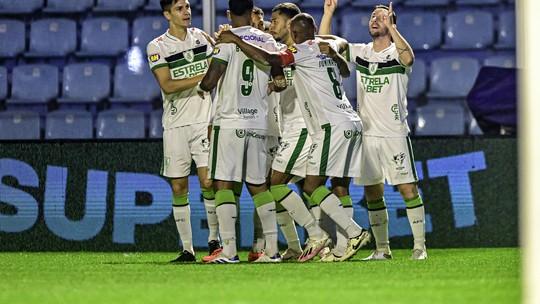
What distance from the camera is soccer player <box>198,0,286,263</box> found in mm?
8281

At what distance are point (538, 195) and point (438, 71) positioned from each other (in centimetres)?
925

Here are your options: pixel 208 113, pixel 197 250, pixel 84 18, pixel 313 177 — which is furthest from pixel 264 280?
pixel 84 18

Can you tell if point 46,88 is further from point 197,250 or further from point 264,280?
point 264,280

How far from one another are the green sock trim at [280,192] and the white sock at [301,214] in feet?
0.10

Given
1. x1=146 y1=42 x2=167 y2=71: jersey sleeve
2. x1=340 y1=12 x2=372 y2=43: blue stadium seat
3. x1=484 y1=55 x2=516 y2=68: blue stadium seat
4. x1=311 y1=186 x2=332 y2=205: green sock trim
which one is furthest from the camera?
x1=340 y1=12 x2=372 y2=43: blue stadium seat

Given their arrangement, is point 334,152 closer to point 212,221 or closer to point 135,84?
point 212,221

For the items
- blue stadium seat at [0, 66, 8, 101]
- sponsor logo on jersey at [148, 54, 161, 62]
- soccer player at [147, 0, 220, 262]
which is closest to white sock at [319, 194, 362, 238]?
soccer player at [147, 0, 220, 262]

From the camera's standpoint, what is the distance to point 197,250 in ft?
35.8

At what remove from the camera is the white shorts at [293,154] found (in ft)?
29.2

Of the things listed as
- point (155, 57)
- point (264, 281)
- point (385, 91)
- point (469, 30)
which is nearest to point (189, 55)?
point (155, 57)

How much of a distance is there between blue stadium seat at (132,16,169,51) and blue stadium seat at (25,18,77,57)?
696mm

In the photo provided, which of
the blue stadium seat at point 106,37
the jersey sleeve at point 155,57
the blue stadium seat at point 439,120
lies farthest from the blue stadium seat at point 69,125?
the blue stadium seat at point 439,120

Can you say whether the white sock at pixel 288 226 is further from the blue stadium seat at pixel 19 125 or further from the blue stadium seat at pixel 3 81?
the blue stadium seat at pixel 3 81

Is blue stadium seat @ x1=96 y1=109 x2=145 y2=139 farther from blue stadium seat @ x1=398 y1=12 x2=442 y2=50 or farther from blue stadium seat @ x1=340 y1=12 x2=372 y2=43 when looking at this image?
blue stadium seat @ x1=398 y1=12 x2=442 y2=50
